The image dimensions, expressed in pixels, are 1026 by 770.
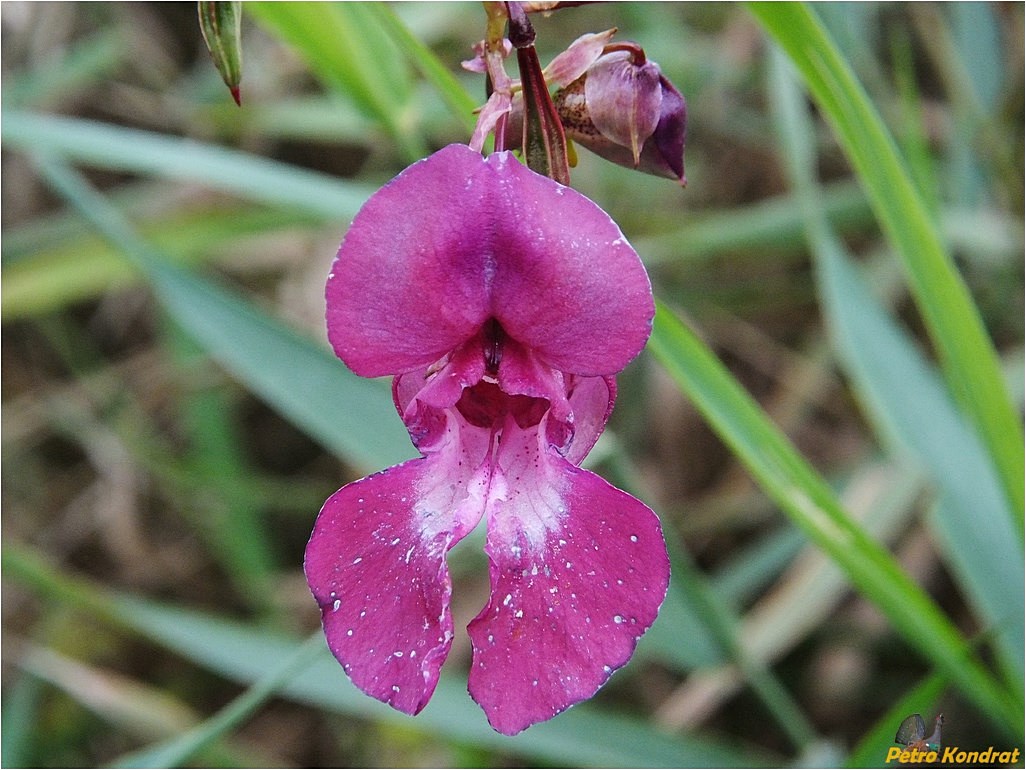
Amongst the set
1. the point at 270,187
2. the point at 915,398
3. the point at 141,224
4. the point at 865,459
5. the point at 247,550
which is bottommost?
the point at 247,550

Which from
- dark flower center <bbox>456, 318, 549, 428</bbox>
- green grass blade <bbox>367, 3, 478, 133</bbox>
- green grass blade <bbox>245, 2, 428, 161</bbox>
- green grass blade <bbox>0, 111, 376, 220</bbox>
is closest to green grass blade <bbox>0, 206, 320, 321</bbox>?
green grass blade <bbox>0, 111, 376, 220</bbox>

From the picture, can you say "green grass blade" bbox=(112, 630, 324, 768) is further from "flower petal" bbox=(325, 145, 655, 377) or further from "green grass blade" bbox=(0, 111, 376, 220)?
"green grass blade" bbox=(0, 111, 376, 220)

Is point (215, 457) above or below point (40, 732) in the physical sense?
above

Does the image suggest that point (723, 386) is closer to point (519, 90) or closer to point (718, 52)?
point (519, 90)

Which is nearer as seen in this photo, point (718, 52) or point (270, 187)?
point (270, 187)

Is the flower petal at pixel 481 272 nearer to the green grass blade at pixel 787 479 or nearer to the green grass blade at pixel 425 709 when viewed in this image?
the green grass blade at pixel 787 479

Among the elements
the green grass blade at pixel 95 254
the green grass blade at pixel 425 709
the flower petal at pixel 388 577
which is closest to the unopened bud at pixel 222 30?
the flower petal at pixel 388 577

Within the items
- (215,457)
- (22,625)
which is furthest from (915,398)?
(22,625)
